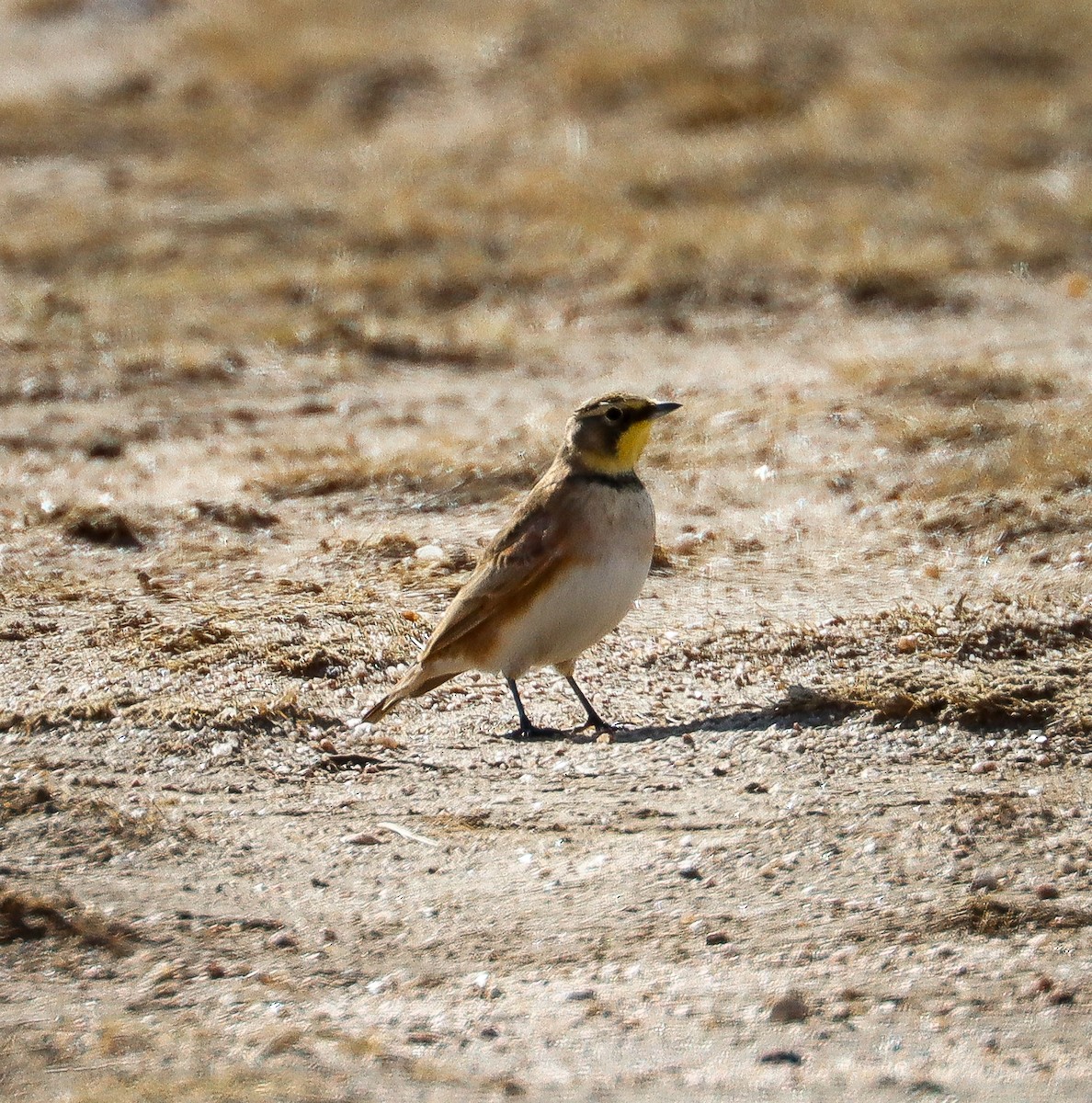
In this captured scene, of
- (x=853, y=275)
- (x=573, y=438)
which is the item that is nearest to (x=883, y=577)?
(x=573, y=438)

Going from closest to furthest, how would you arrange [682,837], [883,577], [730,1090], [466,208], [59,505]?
[730,1090]
[682,837]
[883,577]
[59,505]
[466,208]

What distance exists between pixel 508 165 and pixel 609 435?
32.6 ft

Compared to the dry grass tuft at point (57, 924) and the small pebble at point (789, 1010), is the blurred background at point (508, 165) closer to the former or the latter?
the dry grass tuft at point (57, 924)

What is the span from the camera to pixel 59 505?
8.38 meters

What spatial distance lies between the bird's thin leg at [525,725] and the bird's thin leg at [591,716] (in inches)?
5.4

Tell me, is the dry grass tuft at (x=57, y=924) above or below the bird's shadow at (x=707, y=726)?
above

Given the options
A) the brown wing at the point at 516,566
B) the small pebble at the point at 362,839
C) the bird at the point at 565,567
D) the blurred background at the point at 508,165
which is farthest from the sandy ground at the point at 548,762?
the blurred background at the point at 508,165

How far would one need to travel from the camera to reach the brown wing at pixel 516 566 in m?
5.71

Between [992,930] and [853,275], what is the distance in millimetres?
8283

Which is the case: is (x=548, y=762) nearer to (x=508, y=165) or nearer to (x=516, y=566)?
(x=516, y=566)

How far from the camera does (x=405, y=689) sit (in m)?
5.93

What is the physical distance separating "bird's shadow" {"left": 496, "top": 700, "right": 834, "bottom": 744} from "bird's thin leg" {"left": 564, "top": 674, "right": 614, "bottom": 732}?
0.03 meters

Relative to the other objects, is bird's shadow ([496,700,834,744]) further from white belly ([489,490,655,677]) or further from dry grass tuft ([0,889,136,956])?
dry grass tuft ([0,889,136,956])

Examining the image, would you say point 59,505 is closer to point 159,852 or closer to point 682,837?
point 159,852
